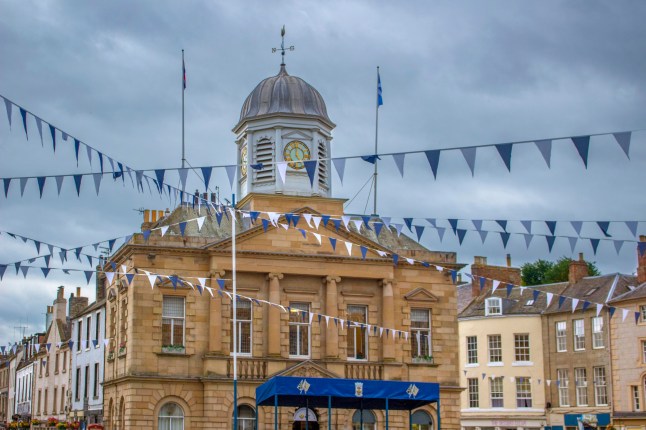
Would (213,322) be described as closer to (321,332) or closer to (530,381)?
(321,332)

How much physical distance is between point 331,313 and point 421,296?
4.29 m

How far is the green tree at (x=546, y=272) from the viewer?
70812 millimetres

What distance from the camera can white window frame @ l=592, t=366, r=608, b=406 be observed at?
50.2m

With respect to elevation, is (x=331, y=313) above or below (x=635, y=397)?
above

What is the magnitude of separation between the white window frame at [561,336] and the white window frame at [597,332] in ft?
6.45

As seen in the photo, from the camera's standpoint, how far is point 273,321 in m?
38.9

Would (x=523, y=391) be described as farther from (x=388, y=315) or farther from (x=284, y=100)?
(x=284, y=100)

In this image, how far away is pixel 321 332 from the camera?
3984 centimetres

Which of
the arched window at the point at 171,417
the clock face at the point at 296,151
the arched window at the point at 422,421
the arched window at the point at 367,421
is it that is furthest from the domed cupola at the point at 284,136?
the arched window at the point at 422,421

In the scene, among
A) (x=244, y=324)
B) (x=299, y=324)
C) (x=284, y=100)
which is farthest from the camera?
(x=284, y=100)

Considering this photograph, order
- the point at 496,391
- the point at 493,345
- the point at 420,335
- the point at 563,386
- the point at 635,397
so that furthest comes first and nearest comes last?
the point at 493,345
the point at 496,391
the point at 563,386
the point at 635,397
the point at 420,335

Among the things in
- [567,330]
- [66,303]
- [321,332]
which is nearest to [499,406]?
[567,330]

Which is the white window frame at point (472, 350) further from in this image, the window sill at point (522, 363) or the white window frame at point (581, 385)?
the white window frame at point (581, 385)

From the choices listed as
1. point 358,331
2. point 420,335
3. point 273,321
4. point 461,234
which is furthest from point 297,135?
point 461,234
